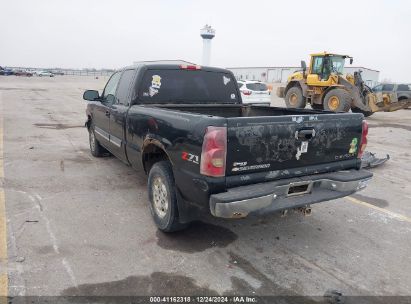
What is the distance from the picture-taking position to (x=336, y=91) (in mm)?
15727

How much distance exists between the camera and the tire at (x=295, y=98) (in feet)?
58.5

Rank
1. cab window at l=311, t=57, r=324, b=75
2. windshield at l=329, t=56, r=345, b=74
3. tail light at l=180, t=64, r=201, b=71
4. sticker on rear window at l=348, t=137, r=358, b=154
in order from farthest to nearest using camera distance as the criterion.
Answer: cab window at l=311, t=57, r=324, b=75
windshield at l=329, t=56, r=345, b=74
tail light at l=180, t=64, r=201, b=71
sticker on rear window at l=348, t=137, r=358, b=154

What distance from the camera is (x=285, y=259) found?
12.2 ft

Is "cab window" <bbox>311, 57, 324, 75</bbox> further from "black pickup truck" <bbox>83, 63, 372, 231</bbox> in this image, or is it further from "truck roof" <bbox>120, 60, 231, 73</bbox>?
"black pickup truck" <bbox>83, 63, 372, 231</bbox>

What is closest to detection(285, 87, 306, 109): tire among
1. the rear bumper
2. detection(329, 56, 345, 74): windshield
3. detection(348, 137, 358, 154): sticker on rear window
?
detection(329, 56, 345, 74): windshield

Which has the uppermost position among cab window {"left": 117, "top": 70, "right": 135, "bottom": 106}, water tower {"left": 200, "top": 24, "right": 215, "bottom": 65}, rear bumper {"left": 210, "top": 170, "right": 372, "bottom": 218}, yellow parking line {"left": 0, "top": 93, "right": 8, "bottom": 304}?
water tower {"left": 200, "top": 24, "right": 215, "bottom": 65}

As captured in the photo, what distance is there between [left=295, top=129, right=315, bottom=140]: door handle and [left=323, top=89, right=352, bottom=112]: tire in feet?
39.9

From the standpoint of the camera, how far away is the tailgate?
129 inches

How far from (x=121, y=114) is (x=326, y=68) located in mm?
13633

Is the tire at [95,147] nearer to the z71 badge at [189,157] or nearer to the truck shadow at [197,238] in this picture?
the truck shadow at [197,238]

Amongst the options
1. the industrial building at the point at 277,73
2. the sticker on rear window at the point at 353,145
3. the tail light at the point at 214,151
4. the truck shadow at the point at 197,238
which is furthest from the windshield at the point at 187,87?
the industrial building at the point at 277,73

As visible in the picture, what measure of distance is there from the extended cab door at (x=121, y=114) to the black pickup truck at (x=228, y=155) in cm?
4

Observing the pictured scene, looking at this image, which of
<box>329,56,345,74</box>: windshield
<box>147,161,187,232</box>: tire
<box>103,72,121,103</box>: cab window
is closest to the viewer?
<box>147,161,187,232</box>: tire

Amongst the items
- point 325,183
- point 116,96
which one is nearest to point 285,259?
point 325,183
